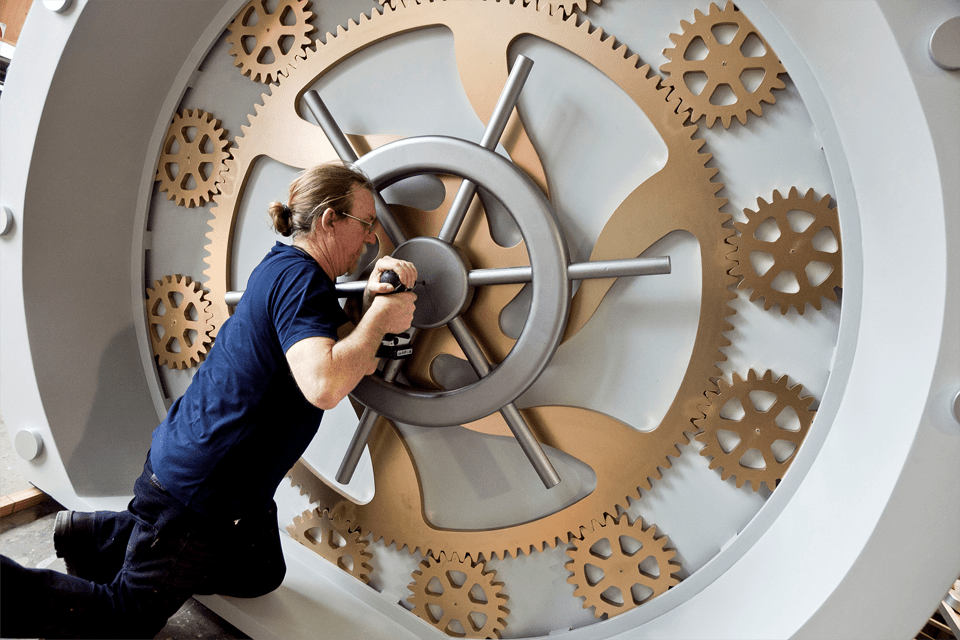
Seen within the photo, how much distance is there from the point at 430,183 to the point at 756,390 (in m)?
0.72

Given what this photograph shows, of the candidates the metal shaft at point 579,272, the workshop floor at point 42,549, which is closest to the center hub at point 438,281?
the metal shaft at point 579,272

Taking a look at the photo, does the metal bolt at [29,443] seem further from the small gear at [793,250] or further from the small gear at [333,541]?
the small gear at [793,250]

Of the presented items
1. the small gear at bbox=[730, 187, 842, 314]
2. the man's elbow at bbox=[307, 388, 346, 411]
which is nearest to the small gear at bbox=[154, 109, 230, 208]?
the man's elbow at bbox=[307, 388, 346, 411]

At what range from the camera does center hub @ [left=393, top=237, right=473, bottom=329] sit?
109 cm

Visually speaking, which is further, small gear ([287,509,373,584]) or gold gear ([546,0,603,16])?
small gear ([287,509,373,584])

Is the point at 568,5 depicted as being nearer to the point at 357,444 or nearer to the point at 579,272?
the point at 579,272

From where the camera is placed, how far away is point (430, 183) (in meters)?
1.19

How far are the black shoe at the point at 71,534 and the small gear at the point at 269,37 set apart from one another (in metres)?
1.01

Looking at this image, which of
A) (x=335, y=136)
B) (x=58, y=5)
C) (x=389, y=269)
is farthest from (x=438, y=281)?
(x=58, y=5)

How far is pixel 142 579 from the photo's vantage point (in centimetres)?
108

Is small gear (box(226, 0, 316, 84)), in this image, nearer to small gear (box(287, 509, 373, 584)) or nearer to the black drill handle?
the black drill handle

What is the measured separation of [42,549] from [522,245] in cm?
147

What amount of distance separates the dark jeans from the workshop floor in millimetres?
184

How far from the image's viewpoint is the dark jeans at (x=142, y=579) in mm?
1032
